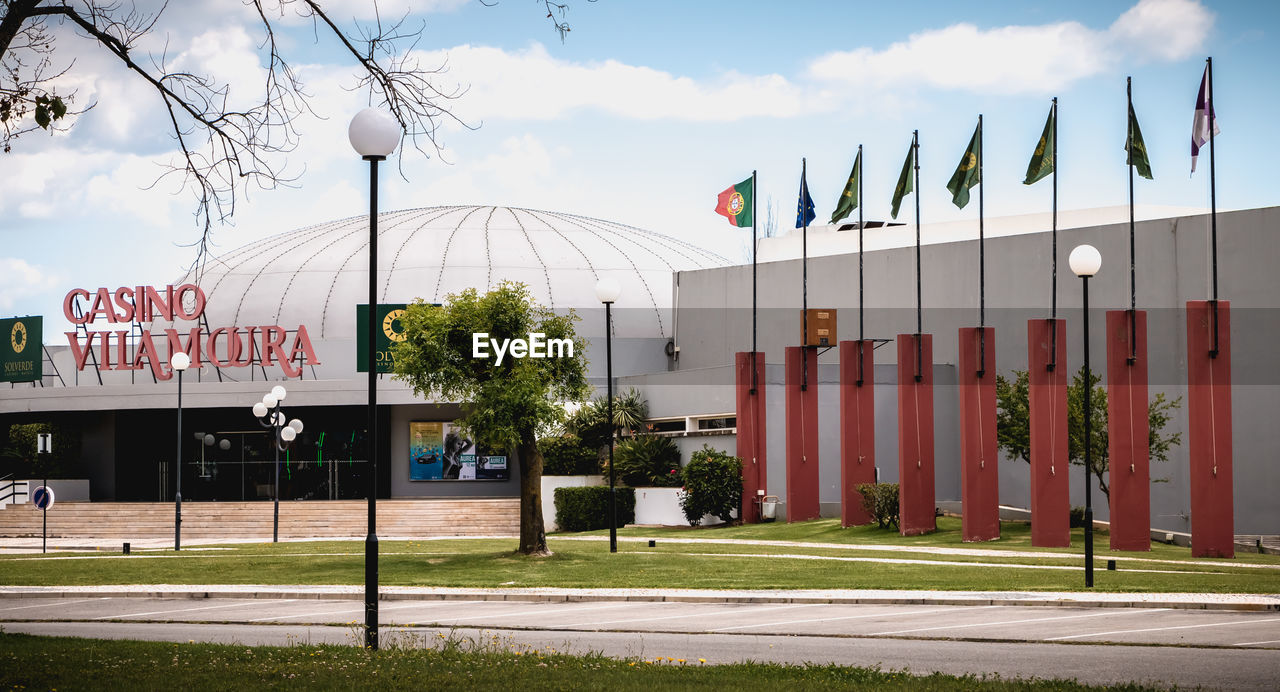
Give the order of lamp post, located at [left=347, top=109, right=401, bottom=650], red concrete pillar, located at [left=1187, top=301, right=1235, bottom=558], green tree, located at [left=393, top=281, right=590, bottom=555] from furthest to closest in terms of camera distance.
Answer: red concrete pillar, located at [left=1187, top=301, right=1235, bottom=558] → green tree, located at [left=393, top=281, right=590, bottom=555] → lamp post, located at [left=347, top=109, right=401, bottom=650]

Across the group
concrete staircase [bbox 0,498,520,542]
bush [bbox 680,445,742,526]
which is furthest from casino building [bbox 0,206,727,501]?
bush [bbox 680,445,742,526]

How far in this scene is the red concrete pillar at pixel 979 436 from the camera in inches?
1252

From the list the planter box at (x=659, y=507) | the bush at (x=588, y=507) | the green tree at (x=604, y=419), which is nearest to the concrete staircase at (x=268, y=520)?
the bush at (x=588, y=507)

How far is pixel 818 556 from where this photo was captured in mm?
27875

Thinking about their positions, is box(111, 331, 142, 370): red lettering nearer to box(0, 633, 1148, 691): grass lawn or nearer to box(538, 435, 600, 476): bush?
box(538, 435, 600, 476): bush

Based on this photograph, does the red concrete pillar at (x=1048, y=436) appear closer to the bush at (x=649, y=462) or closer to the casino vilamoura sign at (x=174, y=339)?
the bush at (x=649, y=462)

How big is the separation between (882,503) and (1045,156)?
10.6 m

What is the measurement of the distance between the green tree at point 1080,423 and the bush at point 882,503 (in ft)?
11.0

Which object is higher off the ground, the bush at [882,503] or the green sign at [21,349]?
the green sign at [21,349]

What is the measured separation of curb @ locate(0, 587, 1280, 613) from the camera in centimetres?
1777

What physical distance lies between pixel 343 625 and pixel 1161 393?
28.7 m

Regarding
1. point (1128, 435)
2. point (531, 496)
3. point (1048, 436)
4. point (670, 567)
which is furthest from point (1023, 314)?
point (531, 496)

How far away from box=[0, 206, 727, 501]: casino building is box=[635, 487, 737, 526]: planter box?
34.9 feet

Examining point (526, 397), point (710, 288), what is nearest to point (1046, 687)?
point (526, 397)
